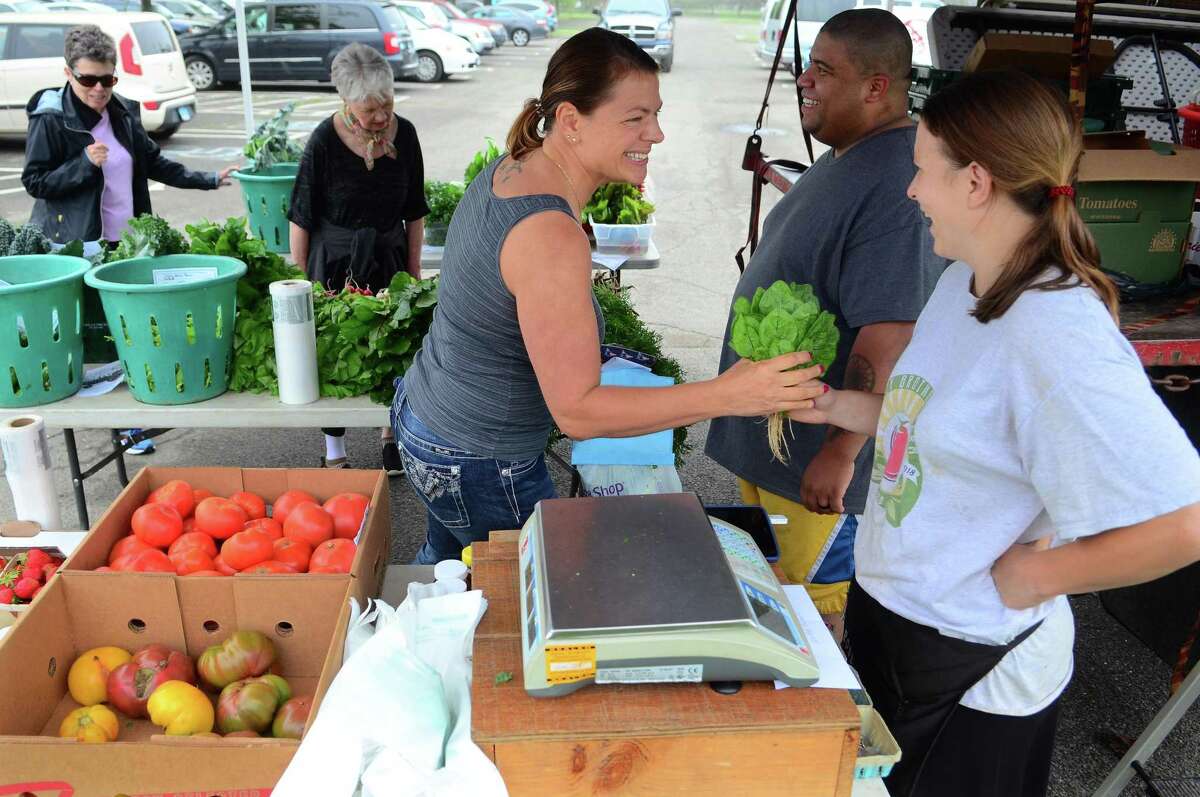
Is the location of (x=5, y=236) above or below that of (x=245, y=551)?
above

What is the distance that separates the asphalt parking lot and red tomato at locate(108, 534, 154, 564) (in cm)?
151

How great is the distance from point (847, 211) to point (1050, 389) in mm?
1027

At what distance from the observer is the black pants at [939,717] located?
5.19ft

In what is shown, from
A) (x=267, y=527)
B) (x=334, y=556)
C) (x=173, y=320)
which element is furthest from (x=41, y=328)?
(x=334, y=556)

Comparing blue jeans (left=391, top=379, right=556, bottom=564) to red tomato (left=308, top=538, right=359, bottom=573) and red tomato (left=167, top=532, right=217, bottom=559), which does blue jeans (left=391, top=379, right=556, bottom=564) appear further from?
red tomato (left=167, top=532, right=217, bottom=559)

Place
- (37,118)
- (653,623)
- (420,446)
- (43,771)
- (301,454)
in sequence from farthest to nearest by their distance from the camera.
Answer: (301,454)
(37,118)
(420,446)
(43,771)
(653,623)

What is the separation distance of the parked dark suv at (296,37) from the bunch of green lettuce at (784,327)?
17117 millimetres

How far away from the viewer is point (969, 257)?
153cm

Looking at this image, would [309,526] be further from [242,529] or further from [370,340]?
[370,340]

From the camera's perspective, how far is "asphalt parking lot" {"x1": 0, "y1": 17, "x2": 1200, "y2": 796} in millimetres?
3107

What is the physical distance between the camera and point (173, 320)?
107 inches

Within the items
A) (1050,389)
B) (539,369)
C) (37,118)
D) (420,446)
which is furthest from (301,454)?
(1050,389)

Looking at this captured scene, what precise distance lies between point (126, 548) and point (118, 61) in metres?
10.8

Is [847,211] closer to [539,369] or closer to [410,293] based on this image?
[539,369]
